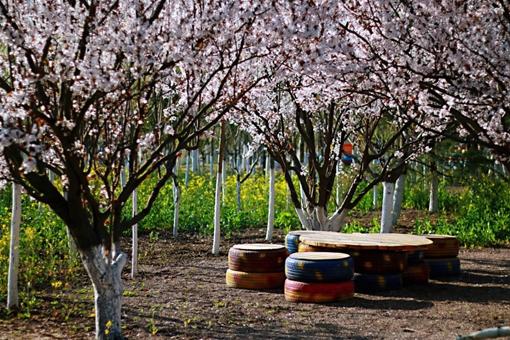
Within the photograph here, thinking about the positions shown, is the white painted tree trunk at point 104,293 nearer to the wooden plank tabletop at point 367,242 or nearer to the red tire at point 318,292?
the red tire at point 318,292

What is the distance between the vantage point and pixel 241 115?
11.1 m

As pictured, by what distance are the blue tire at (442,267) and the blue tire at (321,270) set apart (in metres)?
2.14

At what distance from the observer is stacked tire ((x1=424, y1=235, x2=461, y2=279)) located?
9633mm

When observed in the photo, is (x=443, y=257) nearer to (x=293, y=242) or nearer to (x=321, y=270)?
(x=293, y=242)

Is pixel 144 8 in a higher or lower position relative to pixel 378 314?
higher

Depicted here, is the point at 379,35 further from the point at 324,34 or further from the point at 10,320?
the point at 10,320

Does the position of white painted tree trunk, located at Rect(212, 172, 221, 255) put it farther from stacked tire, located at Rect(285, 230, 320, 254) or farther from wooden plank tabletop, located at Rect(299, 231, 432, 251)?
wooden plank tabletop, located at Rect(299, 231, 432, 251)

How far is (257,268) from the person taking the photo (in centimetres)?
888

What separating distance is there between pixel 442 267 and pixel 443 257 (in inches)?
6.1

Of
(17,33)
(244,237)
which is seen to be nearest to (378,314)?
(17,33)

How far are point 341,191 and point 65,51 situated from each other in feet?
44.0

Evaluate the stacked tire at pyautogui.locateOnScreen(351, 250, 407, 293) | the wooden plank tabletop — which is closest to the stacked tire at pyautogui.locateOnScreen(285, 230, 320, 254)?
the wooden plank tabletop

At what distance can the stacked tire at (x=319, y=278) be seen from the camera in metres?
7.83

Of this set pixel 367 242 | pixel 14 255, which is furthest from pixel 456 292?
pixel 14 255
